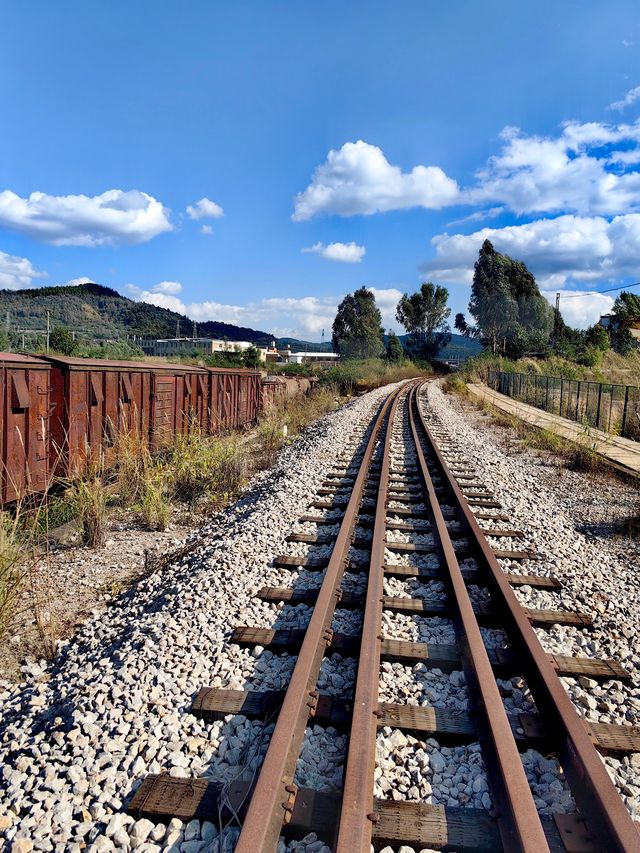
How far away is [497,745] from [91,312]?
132533 millimetres

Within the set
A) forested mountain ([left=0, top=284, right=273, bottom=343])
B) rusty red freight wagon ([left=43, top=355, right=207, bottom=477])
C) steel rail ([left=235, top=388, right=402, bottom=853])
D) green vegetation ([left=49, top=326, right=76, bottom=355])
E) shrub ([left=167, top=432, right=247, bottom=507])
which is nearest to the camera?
steel rail ([left=235, top=388, right=402, bottom=853])

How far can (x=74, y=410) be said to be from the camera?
26.2ft

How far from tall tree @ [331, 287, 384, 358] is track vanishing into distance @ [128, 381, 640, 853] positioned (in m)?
81.0

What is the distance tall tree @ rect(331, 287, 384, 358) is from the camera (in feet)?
284

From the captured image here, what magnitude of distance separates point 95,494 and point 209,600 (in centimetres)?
264

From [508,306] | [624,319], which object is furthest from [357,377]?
[508,306]

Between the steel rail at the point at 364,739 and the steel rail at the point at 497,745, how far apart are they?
52 centimetres

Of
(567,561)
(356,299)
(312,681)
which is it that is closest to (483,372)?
(567,561)

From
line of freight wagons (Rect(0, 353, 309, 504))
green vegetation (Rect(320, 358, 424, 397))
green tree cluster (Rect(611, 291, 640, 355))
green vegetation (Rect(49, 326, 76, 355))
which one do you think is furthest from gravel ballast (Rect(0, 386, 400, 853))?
green tree cluster (Rect(611, 291, 640, 355))

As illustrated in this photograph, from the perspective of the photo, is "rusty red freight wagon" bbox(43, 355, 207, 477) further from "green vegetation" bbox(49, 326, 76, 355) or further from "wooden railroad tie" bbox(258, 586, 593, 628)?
"green vegetation" bbox(49, 326, 76, 355)

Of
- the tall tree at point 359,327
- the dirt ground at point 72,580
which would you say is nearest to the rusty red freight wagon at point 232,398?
the dirt ground at point 72,580

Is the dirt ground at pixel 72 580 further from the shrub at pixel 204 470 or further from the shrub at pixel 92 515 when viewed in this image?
the shrub at pixel 204 470

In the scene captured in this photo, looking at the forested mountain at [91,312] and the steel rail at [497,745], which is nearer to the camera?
the steel rail at [497,745]

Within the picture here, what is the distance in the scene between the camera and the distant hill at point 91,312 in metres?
97.0
